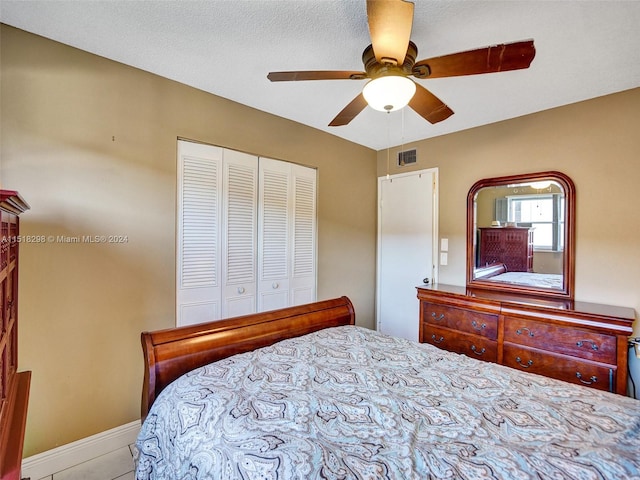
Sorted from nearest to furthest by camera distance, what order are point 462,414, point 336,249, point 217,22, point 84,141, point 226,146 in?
1. point 462,414
2. point 217,22
3. point 84,141
4. point 226,146
5. point 336,249

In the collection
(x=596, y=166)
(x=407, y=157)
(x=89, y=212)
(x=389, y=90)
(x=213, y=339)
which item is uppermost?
(x=407, y=157)

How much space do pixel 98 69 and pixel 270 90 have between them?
3.78ft

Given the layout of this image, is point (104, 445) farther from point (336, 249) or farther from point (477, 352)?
point (477, 352)

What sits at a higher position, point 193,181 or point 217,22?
point 217,22

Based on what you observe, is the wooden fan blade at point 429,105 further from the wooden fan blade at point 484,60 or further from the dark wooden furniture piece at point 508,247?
the dark wooden furniture piece at point 508,247

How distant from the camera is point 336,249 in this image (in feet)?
11.7

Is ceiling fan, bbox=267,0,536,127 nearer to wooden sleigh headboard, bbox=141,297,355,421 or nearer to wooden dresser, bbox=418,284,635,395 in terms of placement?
wooden sleigh headboard, bbox=141,297,355,421

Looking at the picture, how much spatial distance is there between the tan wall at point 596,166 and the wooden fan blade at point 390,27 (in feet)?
6.63

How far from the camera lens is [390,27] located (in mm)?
1276

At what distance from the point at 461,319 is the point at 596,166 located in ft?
5.43

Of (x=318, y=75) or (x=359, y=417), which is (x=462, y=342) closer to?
(x=359, y=417)

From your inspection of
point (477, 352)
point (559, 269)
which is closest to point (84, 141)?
point (477, 352)

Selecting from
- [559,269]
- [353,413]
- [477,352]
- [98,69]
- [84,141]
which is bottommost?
[477,352]

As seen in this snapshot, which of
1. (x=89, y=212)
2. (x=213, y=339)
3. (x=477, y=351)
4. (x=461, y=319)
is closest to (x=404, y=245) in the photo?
(x=461, y=319)
